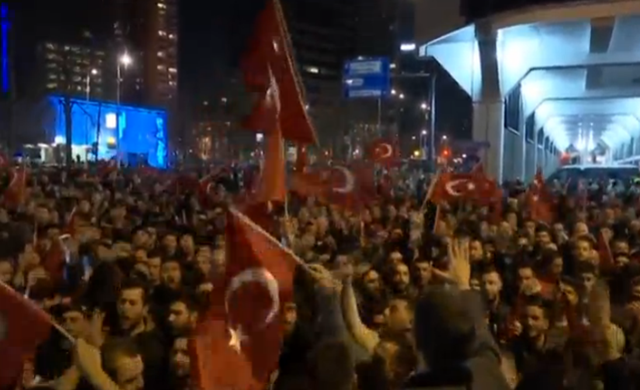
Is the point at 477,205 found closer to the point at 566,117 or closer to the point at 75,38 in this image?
the point at 566,117

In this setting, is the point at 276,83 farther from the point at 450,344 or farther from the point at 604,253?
the point at 450,344

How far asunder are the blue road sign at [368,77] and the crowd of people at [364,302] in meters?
18.2

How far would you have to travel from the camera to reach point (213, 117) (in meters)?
Answer: 83.8

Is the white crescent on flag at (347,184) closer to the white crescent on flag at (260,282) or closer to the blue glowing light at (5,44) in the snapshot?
the white crescent on flag at (260,282)

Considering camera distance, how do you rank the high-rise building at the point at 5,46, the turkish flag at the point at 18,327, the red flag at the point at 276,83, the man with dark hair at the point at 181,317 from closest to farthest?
the turkish flag at the point at 18,327, the man with dark hair at the point at 181,317, the red flag at the point at 276,83, the high-rise building at the point at 5,46

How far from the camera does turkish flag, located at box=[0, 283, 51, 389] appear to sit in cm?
488

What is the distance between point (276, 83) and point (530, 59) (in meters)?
24.1

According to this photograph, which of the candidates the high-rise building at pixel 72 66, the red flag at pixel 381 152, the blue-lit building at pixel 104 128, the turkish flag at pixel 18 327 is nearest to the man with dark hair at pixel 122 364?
the turkish flag at pixel 18 327

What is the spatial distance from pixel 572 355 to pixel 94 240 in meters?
5.73

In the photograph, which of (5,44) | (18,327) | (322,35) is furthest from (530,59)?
(322,35)

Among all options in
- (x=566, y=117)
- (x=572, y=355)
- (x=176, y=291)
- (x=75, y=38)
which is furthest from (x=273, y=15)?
(x=75, y=38)

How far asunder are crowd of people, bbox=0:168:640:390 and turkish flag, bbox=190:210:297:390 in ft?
0.63

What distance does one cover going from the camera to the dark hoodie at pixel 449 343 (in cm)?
348

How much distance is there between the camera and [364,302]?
7633mm
